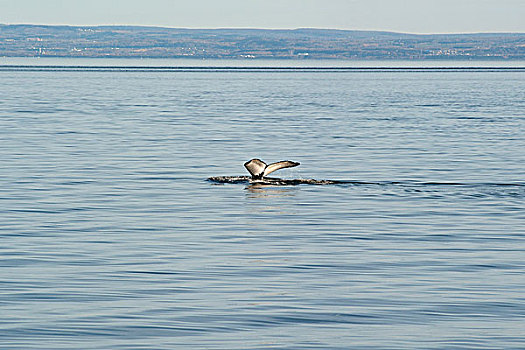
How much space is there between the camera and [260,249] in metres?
22.1

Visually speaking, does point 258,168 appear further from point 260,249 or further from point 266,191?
point 260,249

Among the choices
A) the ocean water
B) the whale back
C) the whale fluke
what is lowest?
the ocean water

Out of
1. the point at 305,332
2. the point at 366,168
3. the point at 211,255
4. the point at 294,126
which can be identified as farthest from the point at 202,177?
the point at 294,126

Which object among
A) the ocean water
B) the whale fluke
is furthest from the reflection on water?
the whale fluke

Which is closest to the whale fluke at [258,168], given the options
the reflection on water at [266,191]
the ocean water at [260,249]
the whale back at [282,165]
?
the whale back at [282,165]

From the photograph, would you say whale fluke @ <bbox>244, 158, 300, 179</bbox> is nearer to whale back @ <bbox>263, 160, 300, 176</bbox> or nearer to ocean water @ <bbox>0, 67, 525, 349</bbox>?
whale back @ <bbox>263, 160, 300, 176</bbox>

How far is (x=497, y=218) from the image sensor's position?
88.4 ft

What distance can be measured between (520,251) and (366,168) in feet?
60.8

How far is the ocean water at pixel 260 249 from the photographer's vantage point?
15.2 metres

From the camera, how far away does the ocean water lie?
50.0 feet

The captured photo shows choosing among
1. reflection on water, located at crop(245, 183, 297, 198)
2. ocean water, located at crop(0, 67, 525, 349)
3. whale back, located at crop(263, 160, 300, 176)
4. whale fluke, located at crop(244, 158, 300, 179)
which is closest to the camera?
ocean water, located at crop(0, 67, 525, 349)

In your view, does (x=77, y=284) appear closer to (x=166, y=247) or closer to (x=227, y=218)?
(x=166, y=247)

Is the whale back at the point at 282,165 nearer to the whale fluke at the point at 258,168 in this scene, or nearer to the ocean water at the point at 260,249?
the whale fluke at the point at 258,168

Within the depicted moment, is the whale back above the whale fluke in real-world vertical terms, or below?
below
